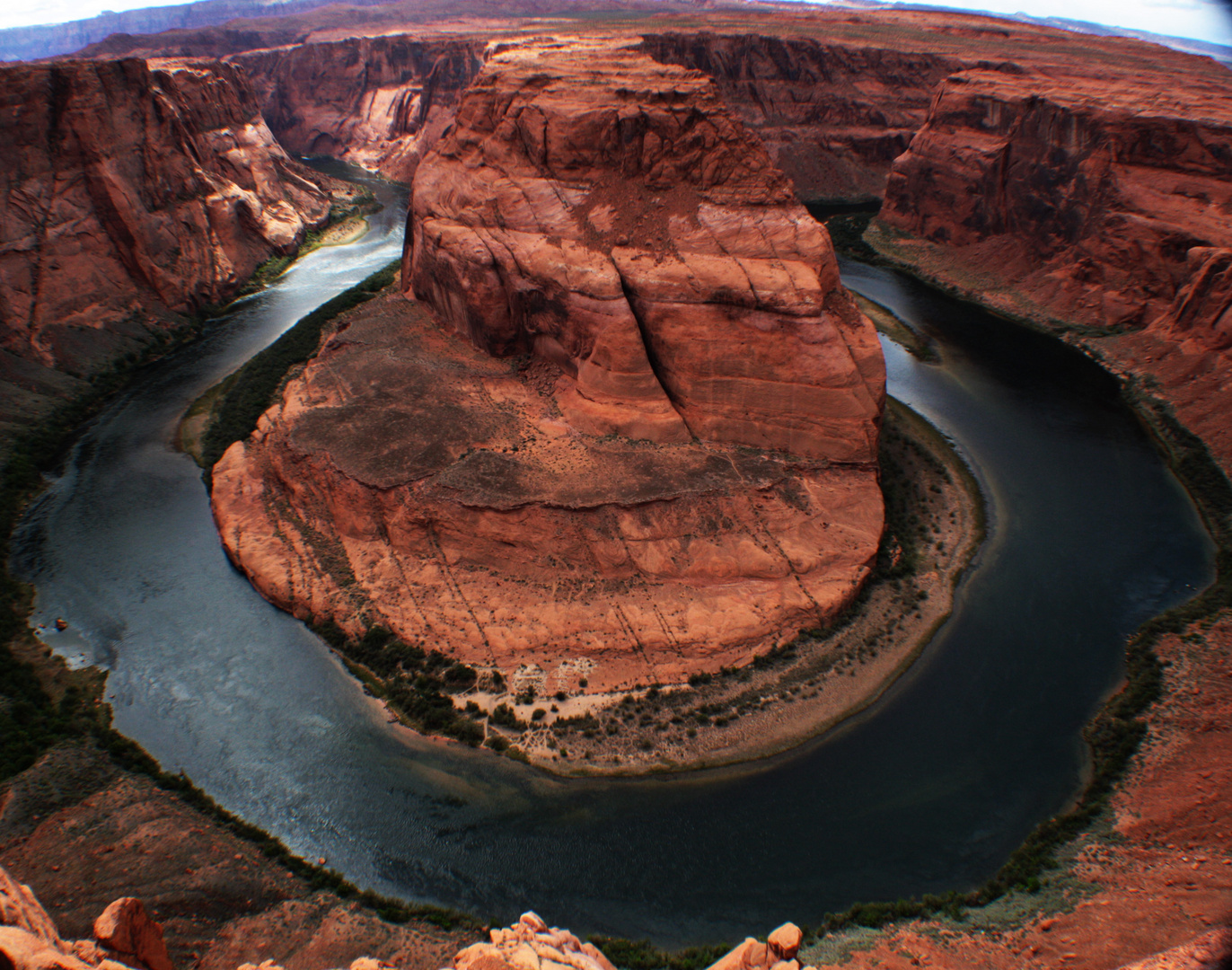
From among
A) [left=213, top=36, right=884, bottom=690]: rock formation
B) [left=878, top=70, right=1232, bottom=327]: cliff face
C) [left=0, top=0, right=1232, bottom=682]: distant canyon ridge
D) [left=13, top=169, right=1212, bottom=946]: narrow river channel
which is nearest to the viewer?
[left=13, top=169, right=1212, bottom=946]: narrow river channel

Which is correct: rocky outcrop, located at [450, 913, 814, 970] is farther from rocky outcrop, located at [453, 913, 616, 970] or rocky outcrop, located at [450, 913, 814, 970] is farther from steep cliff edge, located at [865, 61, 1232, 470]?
steep cliff edge, located at [865, 61, 1232, 470]

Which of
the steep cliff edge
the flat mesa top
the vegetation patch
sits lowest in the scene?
the vegetation patch

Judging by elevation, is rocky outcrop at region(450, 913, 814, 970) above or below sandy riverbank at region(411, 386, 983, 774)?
above

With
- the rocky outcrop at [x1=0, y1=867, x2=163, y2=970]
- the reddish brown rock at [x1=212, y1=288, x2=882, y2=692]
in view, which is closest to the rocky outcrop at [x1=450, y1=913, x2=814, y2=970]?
the rocky outcrop at [x1=0, y1=867, x2=163, y2=970]

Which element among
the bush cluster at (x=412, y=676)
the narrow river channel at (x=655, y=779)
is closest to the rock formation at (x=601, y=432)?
the bush cluster at (x=412, y=676)

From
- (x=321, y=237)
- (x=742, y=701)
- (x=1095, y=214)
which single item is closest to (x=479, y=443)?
(x=742, y=701)

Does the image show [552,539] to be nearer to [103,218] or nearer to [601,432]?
[601,432]

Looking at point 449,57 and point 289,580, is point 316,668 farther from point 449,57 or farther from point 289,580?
point 449,57
